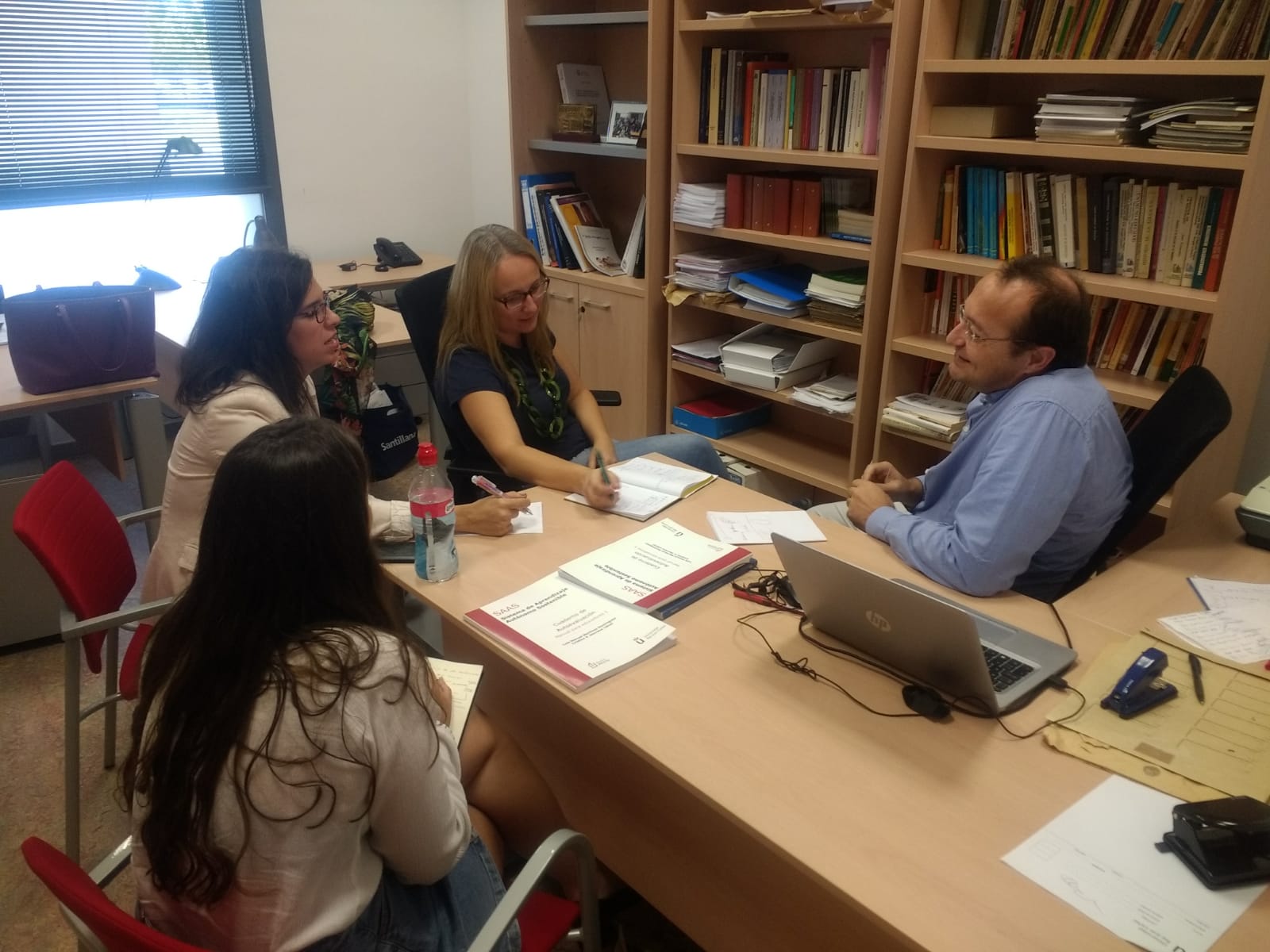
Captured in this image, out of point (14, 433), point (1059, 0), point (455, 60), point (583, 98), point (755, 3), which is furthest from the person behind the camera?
point (455, 60)

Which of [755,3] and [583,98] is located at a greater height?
[755,3]

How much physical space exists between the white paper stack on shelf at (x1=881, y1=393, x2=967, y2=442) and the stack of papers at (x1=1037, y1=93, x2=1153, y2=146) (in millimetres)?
763

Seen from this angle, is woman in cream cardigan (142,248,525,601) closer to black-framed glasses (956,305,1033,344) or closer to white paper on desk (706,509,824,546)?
white paper on desk (706,509,824,546)

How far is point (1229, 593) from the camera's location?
1709 mm

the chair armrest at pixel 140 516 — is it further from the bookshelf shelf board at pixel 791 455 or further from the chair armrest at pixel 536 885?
the bookshelf shelf board at pixel 791 455

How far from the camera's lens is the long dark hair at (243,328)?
6.08ft

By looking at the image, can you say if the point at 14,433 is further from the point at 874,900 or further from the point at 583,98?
the point at 874,900

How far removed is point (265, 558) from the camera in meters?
1.02

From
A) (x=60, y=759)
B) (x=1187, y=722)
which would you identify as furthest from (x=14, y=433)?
(x=1187, y=722)

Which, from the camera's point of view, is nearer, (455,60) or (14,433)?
(14,433)

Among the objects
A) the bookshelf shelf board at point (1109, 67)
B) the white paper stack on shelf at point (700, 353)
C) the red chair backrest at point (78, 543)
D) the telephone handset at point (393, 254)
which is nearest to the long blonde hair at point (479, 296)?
the red chair backrest at point (78, 543)

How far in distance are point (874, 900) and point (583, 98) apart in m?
3.45

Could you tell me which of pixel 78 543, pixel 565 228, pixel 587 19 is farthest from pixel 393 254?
pixel 78 543

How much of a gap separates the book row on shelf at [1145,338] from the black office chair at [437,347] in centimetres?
158
